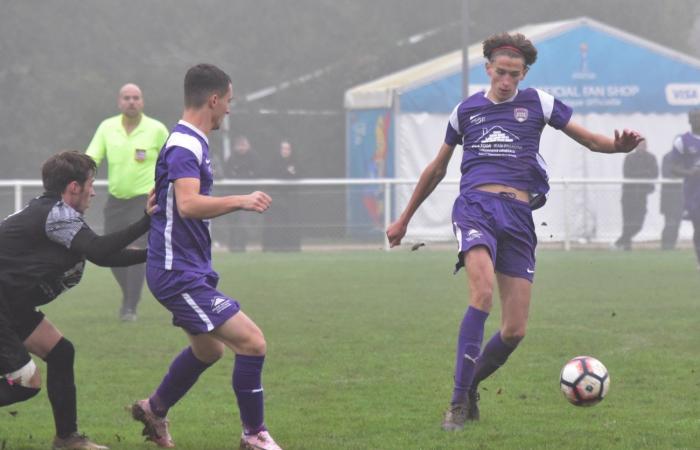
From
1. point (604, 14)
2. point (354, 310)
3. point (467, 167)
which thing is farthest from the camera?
point (604, 14)

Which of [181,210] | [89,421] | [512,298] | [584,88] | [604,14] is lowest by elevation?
[89,421]

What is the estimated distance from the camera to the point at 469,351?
6684 mm

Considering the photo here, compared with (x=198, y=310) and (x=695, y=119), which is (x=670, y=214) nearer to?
(x=695, y=119)

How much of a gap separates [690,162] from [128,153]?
7.36 m

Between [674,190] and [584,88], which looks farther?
[584,88]

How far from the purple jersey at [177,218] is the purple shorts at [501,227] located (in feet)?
4.98

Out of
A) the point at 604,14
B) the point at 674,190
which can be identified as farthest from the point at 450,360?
the point at 604,14

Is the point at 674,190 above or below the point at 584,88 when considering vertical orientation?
below

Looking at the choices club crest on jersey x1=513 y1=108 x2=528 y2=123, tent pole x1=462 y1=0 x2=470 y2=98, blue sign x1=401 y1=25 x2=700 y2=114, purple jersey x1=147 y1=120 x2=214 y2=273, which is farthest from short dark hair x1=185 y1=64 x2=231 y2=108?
blue sign x1=401 y1=25 x2=700 y2=114

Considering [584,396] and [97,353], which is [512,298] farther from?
[97,353]

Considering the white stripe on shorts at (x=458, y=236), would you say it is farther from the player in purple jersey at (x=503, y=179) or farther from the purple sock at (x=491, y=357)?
the purple sock at (x=491, y=357)

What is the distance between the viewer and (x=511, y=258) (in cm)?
687

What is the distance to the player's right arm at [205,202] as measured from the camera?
5.51 metres

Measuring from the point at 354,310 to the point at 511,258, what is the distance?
20.0 feet
